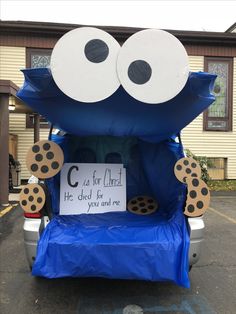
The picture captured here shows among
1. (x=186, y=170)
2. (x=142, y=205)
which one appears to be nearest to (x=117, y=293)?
(x=142, y=205)

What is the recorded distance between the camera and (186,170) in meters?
3.51

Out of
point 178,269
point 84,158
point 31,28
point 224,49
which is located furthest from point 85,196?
point 224,49

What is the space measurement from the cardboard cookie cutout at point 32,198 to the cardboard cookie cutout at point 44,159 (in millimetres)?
166

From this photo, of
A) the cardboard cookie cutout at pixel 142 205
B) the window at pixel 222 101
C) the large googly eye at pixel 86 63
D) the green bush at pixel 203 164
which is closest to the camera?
the large googly eye at pixel 86 63

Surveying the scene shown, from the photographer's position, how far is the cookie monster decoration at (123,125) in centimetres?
277

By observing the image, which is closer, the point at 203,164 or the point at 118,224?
the point at 118,224

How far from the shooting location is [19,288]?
386cm

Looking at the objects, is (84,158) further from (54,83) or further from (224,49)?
(224,49)

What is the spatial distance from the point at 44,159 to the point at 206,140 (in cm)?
1100

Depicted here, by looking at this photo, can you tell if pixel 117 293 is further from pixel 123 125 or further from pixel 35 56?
pixel 35 56

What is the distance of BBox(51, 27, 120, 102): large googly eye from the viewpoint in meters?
Answer: 2.74

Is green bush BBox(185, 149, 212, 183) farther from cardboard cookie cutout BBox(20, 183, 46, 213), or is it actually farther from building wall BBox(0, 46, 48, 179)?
cardboard cookie cutout BBox(20, 183, 46, 213)

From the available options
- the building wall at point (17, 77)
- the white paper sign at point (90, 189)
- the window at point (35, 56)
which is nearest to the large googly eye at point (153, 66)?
the white paper sign at point (90, 189)

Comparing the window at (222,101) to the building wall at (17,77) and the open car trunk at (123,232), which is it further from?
the open car trunk at (123,232)
